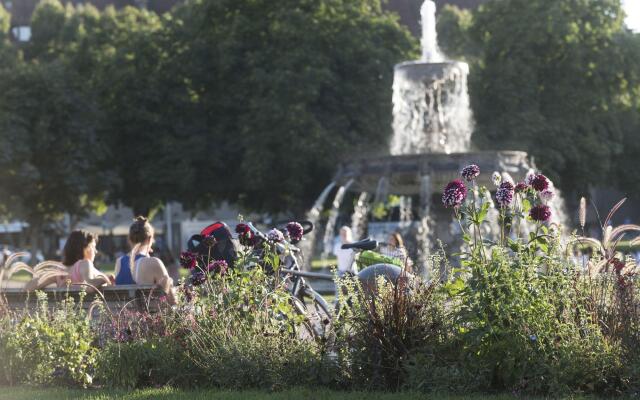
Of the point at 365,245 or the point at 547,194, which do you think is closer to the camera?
the point at 547,194

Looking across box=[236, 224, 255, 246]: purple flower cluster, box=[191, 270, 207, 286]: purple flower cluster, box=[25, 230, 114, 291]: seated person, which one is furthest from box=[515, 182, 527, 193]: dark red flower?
box=[25, 230, 114, 291]: seated person

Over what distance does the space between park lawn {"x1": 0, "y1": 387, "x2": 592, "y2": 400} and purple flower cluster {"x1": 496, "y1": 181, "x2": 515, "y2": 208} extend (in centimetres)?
Result: 127

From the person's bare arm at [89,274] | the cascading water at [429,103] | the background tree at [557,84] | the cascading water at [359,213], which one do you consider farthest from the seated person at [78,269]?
the background tree at [557,84]

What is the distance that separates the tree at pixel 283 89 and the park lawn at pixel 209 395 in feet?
88.9

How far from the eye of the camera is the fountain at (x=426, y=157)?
2123 centimetres

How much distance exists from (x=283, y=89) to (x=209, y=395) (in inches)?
1129

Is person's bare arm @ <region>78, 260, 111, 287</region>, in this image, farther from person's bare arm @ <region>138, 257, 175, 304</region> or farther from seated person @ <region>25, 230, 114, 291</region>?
person's bare arm @ <region>138, 257, 175, 304</region>

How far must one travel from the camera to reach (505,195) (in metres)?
7.64

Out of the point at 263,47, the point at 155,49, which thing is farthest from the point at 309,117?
the point at 155,49

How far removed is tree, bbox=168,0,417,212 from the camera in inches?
Answer: 1405

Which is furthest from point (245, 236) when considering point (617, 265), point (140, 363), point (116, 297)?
point (617, 265)

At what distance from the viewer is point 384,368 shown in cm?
770

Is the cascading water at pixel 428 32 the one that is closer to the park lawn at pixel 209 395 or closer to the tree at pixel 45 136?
the tree at pixel 45 136

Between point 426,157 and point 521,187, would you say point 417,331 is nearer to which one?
point 521,187
